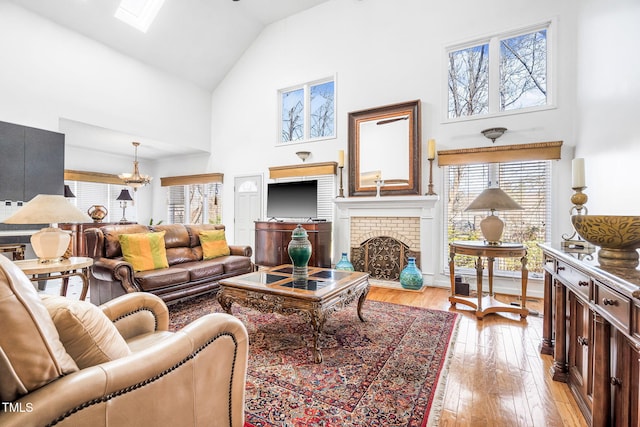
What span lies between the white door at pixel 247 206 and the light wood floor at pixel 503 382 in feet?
14.5

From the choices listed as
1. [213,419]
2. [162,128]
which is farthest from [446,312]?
[162,128]

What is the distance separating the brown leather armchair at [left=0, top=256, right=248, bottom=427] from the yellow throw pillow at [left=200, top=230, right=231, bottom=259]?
287 centimetres

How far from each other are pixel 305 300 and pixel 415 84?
394 cm

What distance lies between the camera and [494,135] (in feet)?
13.3

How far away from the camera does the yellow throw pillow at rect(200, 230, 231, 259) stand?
13.5ft

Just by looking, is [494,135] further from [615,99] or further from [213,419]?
[213,419]

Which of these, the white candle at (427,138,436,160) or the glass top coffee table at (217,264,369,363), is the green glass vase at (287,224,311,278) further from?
the white candle at (427,138,436,160)

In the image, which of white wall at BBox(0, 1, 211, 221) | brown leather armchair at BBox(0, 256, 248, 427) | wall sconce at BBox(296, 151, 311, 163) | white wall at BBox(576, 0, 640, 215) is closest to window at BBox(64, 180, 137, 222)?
white wall at BBox(0, 1, 211, 221)

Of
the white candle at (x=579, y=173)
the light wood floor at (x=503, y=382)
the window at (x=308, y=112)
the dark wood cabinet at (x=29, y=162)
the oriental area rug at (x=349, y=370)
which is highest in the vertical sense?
the window at (x=308, y=112)

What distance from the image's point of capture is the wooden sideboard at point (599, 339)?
43.7 inches

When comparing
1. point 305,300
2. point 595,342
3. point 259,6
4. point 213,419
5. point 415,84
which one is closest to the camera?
point 213,419

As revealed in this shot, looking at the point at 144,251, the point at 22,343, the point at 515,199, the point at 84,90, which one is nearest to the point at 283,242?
the point at 144,251

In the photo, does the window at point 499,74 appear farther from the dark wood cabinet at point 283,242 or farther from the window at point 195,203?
the window at point 195,203

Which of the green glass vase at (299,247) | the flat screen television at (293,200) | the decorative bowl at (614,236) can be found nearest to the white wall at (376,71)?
the flat screen television at (293,200)
